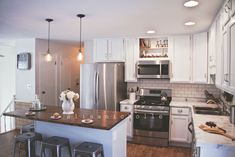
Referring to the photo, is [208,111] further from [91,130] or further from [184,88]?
[91,130]

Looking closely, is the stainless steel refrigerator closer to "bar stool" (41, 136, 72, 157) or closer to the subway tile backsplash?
the subway tile backsplash

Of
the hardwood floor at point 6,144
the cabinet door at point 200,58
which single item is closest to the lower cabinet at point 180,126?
the cabinet door at point 200,58

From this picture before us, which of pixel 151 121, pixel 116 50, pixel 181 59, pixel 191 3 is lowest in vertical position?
pixel 151 121

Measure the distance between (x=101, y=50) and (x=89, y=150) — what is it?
2904 mm

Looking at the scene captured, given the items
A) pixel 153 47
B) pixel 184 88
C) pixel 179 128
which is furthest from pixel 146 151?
pixel 153 47

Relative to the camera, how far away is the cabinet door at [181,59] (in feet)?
13.4

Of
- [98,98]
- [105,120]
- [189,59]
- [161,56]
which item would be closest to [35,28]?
[98,98]

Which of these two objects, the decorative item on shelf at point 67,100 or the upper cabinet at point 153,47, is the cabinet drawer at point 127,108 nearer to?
the upper cabinet at point 153,47

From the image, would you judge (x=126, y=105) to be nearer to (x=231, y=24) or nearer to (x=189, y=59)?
(x=189, y=59)

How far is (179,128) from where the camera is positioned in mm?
3863

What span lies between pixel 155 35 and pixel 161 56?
520 millimetres

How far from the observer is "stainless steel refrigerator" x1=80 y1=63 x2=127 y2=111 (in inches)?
165

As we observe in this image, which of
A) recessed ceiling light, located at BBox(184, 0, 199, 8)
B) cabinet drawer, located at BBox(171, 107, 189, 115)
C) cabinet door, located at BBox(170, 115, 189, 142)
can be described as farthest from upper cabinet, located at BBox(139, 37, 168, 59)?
recessed ceiling light, located at BBox(184, 0, 199, 8)

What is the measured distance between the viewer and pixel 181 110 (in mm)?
3805
